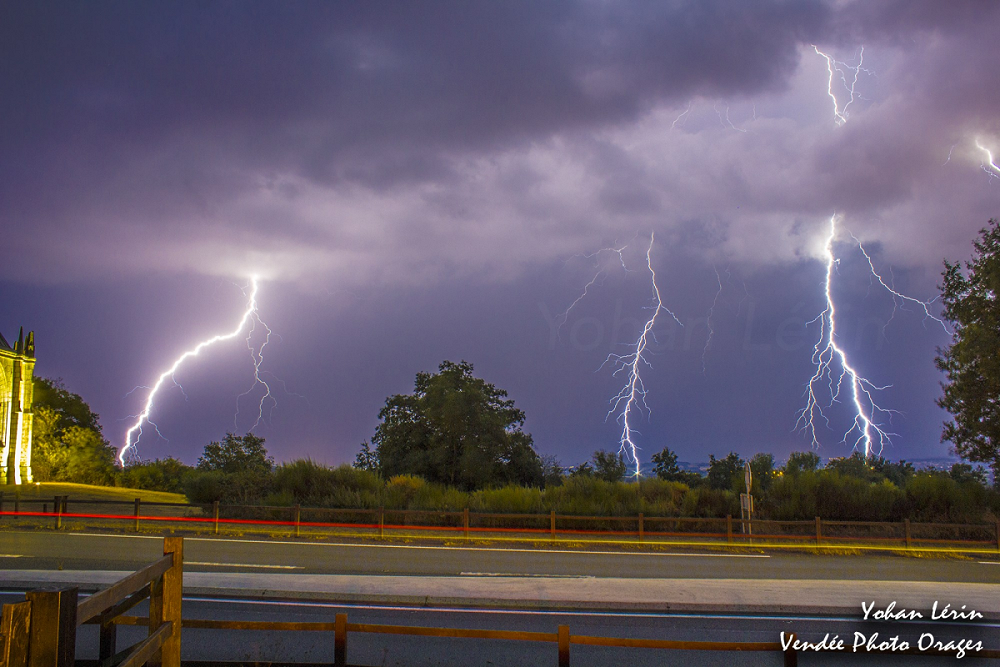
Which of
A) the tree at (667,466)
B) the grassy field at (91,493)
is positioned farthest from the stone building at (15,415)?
the tree at (667,466)

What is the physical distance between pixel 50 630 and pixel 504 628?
6.54 metres

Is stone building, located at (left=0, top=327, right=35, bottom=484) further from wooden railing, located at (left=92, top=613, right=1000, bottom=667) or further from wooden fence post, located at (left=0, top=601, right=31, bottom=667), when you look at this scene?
wooden fence post, located at (left=0, top=601, right=31, bottom=667)

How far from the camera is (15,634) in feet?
8.08

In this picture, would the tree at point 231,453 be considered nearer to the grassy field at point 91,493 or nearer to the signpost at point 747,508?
the grassy field at point 91,493

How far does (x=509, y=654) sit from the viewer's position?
7402 millimetres

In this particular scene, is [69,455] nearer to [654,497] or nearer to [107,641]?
[654,497]

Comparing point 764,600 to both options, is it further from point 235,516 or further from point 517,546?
point 235,516

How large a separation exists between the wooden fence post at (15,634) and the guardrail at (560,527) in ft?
54.0

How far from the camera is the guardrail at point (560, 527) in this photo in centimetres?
1884

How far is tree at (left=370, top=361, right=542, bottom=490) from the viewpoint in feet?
104

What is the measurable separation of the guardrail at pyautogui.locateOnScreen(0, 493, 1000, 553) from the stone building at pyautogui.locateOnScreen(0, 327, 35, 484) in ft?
94.3

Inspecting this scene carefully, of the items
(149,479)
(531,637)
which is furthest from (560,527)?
(149,479)

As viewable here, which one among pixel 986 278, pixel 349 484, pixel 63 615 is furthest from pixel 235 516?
pixel 986 278

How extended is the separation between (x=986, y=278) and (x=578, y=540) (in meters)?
20.7
